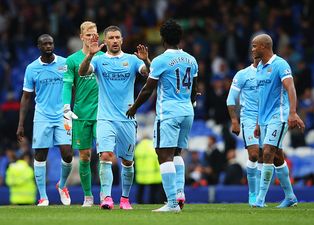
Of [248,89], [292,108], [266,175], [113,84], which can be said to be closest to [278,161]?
[266,175]

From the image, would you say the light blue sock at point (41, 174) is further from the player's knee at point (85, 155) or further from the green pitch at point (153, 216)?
the green pitch at point (153, 216)

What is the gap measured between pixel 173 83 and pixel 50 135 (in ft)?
12.8

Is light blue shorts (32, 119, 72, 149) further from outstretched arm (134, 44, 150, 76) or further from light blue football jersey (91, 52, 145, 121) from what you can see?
outstretched arm (134, 44, 150, 76)

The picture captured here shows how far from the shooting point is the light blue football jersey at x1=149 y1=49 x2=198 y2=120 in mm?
16375

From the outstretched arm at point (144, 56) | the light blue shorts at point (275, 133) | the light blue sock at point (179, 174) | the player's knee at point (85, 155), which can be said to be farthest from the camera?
the player's knee at point (85, 155)

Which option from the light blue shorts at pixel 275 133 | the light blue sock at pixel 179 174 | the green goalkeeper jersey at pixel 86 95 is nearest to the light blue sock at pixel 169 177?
the light blue sock at pixel 179 174

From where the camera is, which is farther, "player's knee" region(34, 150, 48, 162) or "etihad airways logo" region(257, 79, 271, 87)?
"player's knee" region(34, 150, 48, 162)

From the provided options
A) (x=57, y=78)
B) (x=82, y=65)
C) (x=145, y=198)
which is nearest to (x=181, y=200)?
(x=82, y=65)

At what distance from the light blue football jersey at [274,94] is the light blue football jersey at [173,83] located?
5.79 feet

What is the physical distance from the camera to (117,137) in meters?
17.7

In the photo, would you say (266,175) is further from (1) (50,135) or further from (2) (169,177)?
(1) (50,135)

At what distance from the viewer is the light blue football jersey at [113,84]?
57.7 feet

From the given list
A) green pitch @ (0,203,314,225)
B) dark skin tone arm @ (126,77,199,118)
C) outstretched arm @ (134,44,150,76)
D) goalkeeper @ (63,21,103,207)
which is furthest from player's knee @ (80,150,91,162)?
dark skin tone arm @ (126,77,199,118)

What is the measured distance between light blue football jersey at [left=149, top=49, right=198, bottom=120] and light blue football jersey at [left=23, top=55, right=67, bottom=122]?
3589 millimetres
